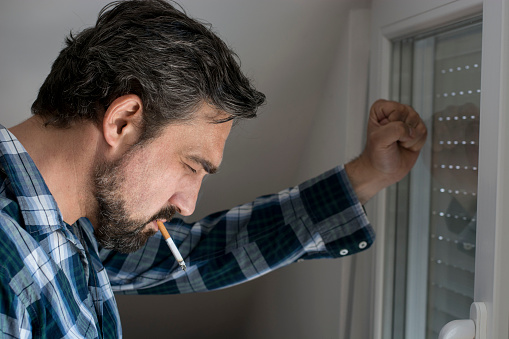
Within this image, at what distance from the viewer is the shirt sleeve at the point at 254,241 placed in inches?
45.5

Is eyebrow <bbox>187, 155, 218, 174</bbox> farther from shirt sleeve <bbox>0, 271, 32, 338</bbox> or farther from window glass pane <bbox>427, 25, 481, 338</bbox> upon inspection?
window glass pane <bbox>427, 25, 481, 338</bbox>

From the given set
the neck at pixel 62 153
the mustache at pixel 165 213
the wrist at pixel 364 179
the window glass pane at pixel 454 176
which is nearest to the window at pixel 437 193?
the window glass pane at pixel 454 176

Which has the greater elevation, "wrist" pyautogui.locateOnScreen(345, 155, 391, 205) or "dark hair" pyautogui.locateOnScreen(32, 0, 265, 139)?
"dark hair" pyautogui.locateOnScreen(32, 0, 265, 139)

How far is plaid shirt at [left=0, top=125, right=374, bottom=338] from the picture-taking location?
31.3 inches

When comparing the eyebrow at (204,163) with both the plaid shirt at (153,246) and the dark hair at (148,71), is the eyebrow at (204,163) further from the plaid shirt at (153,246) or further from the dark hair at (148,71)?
the plaid shirt at (153,246)

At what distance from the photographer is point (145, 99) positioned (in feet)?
2.86

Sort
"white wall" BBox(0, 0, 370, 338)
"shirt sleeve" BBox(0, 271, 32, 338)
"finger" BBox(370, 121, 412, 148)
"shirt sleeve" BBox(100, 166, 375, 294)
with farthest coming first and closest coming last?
"white wall" BBox(0, 0, 370, 338), "shirt sleeve" BBox(100, 166, 375, 294), "finger" BBox(370, 121, 412, 148), "shirt sleeve" BBox(0, 271, 32, 338)

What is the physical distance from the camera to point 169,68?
0.87 metres

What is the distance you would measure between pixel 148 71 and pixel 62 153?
0.20 meters

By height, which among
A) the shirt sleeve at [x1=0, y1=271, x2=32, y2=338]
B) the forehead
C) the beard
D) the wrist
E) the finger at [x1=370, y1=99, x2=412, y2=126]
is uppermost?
the finger at [x1=370, y1=99, x2=412, y2=126]

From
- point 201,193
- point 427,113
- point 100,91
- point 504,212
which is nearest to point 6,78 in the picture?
point 100,91

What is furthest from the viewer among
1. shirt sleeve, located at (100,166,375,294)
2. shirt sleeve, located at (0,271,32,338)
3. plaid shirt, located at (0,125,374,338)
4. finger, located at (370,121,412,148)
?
shirt sleeve, located at (100,166,375,294)

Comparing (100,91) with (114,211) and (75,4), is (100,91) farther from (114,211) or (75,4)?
(75,4)

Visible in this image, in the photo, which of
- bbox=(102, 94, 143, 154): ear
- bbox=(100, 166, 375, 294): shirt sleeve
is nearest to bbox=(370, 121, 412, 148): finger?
bbox=(100, 166, 375, 294): shirt sleeve
